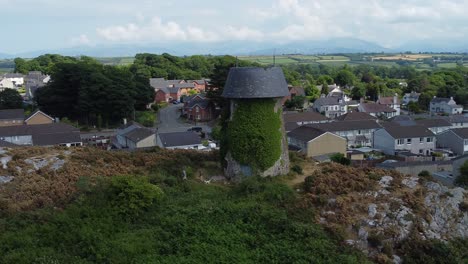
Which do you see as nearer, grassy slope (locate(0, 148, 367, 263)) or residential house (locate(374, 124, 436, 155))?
grassy slope (locate(0, 148, 367, 263))

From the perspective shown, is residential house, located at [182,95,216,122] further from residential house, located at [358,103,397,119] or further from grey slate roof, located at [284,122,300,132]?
residential house, located at [358,103,397,119]

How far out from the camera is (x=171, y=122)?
5022 cm

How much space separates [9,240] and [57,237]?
0.97m

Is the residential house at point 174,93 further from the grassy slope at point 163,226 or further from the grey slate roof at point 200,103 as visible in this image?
the grassy slope at point 163,226

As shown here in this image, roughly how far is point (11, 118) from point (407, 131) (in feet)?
122

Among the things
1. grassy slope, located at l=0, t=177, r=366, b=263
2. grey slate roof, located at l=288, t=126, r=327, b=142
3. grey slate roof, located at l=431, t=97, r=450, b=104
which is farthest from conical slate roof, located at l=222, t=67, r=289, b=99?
grey slate roof, located at l=431, t=97, r=450, b=104

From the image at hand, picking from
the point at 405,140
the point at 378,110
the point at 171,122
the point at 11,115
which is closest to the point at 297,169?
the point at 405,140

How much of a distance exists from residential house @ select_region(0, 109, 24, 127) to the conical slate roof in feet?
116

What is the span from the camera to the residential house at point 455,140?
122 ft

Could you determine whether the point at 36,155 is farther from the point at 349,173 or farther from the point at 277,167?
the point at 349,173

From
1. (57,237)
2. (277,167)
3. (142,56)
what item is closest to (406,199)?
(277,167)

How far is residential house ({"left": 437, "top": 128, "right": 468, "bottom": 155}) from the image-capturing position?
37219 mm

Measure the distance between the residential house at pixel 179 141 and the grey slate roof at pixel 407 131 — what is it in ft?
53.2

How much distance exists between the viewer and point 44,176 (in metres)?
12.9
